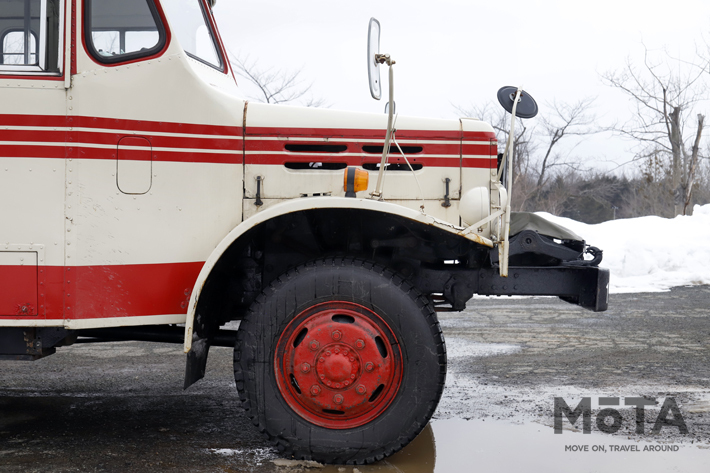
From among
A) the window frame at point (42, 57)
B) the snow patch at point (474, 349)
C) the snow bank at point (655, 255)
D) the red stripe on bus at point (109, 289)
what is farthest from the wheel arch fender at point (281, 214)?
the snow bank at point (655, 255)

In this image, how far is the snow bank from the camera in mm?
11922

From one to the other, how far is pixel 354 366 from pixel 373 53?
1528 millimetres

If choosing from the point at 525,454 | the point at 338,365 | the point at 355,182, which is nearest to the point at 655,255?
the point at 525,454

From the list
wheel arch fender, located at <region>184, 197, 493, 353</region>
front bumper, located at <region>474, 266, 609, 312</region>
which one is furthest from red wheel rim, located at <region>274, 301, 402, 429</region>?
front bumper, located at <region>474, 266, 609, 312</region>

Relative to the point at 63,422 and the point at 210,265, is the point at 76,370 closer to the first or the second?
the point at 63,422

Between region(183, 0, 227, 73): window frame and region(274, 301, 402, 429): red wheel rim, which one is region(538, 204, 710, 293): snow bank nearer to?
region(183, 0, 227, 73): window frame

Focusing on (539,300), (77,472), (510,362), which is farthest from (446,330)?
(77,472)

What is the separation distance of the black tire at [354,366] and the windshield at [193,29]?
1.59m

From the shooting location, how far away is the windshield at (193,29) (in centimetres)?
376

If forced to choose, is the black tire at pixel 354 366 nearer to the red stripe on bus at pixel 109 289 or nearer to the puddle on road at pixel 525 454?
the puddle on road at pixel 525 454

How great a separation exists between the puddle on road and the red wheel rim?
0.30 meters

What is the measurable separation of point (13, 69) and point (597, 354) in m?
5.29

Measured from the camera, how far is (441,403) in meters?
4.66

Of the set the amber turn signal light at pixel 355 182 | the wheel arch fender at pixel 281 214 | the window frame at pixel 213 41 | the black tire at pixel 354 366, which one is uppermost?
the window frame at pixel 213 41
